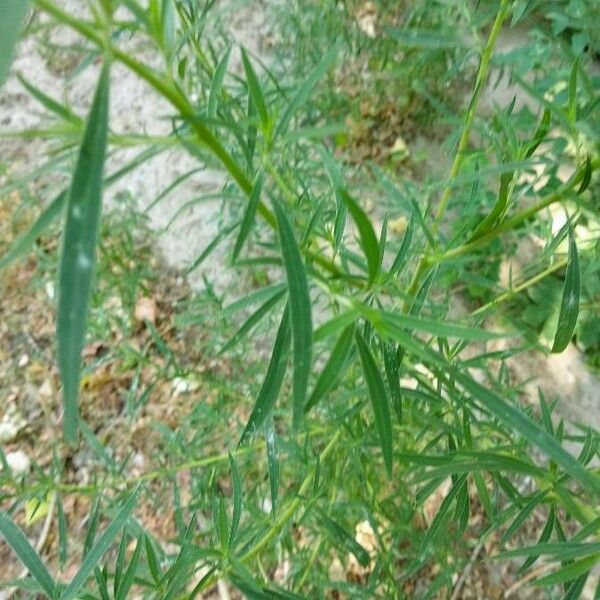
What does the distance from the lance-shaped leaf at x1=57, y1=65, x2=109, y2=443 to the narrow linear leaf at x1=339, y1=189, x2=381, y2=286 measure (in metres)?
0.20

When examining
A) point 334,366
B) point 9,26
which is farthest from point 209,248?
point 9,26

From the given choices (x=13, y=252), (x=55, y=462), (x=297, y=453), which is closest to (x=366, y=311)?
(x=13, y=252)

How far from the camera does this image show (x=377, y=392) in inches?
22.3

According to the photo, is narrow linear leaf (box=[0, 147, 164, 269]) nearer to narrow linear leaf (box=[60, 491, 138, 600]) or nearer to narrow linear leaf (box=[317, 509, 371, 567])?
narrow linear leaf (box=[60, 491, 138, 600])

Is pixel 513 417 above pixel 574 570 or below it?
above

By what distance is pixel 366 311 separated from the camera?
56 cm

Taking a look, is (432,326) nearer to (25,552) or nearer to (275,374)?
(275,374)

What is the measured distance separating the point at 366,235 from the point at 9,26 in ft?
1.02

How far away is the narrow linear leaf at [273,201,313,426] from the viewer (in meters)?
0.45

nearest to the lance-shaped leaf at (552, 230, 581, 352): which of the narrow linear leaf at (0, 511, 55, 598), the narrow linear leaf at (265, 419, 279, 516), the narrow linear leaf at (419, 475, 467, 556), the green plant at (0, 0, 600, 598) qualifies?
the green plant at (0, 0, 600, 598)

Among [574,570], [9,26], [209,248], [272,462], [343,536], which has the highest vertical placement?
[209,248]

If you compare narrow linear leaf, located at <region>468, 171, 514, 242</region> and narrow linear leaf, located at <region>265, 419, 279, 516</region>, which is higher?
narrow linear leaf, located at <region>468, 171, 514, 242</region>

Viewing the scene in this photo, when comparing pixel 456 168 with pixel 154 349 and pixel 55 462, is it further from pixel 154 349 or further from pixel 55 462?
pixel 154 349

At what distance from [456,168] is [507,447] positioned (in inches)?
13.8
